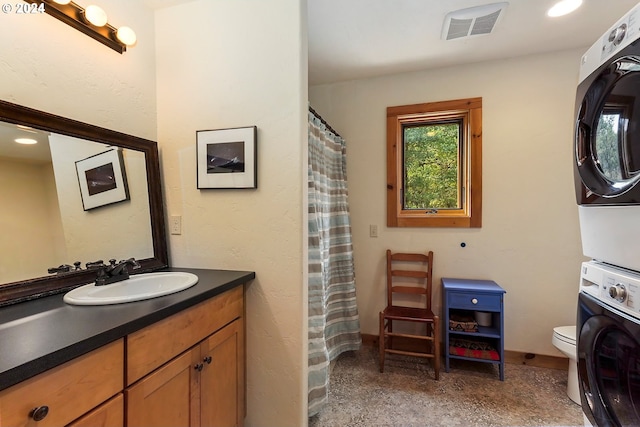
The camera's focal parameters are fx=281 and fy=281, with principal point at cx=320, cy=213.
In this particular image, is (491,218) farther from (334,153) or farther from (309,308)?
(309,308)

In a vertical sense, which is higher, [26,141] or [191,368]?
[26,141]

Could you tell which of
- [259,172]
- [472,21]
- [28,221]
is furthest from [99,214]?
[472,21]

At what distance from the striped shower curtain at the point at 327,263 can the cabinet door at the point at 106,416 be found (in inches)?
38.3

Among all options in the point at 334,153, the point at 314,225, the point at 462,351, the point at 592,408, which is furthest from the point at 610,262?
the point at 334,153

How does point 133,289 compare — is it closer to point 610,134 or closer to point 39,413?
point 39,413

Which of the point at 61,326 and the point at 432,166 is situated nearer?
the point at 61,326

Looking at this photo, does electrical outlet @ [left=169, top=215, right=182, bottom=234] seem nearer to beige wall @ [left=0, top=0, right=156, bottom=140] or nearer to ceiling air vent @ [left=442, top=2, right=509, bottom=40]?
beige wall @ [left=0, top=0, right=156, bottom=140]

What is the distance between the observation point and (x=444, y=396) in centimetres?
184

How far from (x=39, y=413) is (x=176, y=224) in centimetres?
106

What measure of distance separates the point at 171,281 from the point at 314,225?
78 centimetres

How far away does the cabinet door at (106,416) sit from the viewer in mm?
735

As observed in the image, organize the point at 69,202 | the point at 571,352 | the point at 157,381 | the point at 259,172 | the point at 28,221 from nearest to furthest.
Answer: the point at 157,381 → the point at 28,221 → the point at 69,202 → the point at 259,172 → the point at 571,352

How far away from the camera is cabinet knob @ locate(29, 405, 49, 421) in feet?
2.05

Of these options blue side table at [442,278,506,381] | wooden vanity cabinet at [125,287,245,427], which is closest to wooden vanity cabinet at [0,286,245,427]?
wooden vanity cabinet at [125,287,245,427]
